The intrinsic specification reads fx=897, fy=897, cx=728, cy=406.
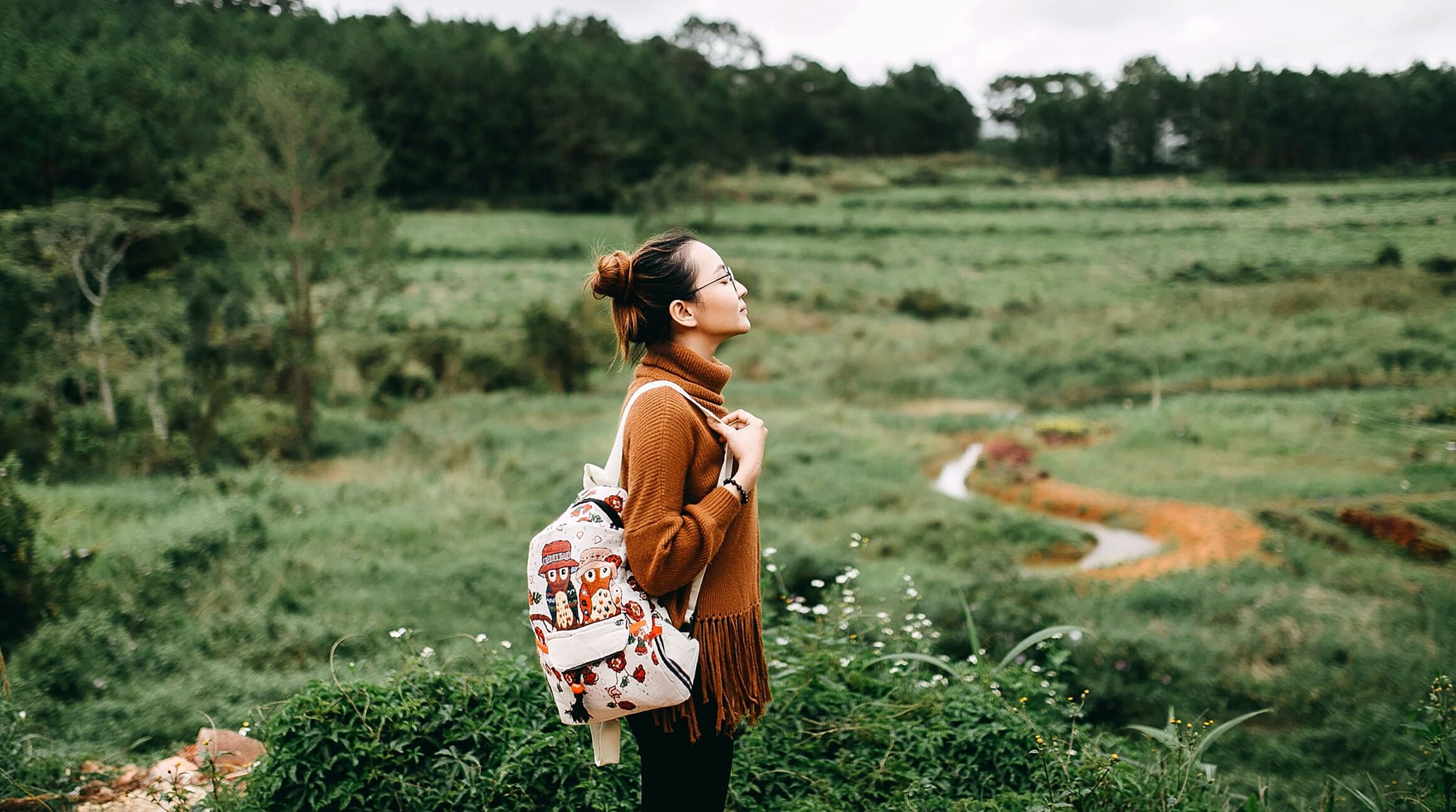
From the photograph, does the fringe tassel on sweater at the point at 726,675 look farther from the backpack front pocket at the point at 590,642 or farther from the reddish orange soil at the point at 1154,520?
the reddish orange soil at the point at 1154,520

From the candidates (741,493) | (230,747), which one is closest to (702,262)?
(741,493)

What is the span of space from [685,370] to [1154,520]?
1269cm

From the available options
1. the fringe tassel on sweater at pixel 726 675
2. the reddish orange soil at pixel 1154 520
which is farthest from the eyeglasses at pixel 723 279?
the reddish orange soil at pixel 1154 520

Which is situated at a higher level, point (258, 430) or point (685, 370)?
point (685, 370)

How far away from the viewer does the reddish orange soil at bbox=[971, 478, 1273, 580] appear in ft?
35.8

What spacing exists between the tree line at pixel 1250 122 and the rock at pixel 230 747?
64.0 ft

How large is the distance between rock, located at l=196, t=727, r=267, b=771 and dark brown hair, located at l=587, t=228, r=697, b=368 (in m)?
2.46

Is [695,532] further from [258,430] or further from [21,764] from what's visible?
[258,430]

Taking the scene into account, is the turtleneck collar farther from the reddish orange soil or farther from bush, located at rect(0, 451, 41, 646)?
the reddish orange soil

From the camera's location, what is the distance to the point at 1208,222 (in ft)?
101

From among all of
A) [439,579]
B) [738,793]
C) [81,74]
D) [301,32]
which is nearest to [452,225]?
[301,32]

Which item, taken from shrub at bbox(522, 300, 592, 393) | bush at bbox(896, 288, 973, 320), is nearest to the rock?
shrub at bbox(522, 300, 592, 393)

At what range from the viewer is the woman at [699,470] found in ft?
6.17

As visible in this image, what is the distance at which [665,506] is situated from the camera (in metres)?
1.79
